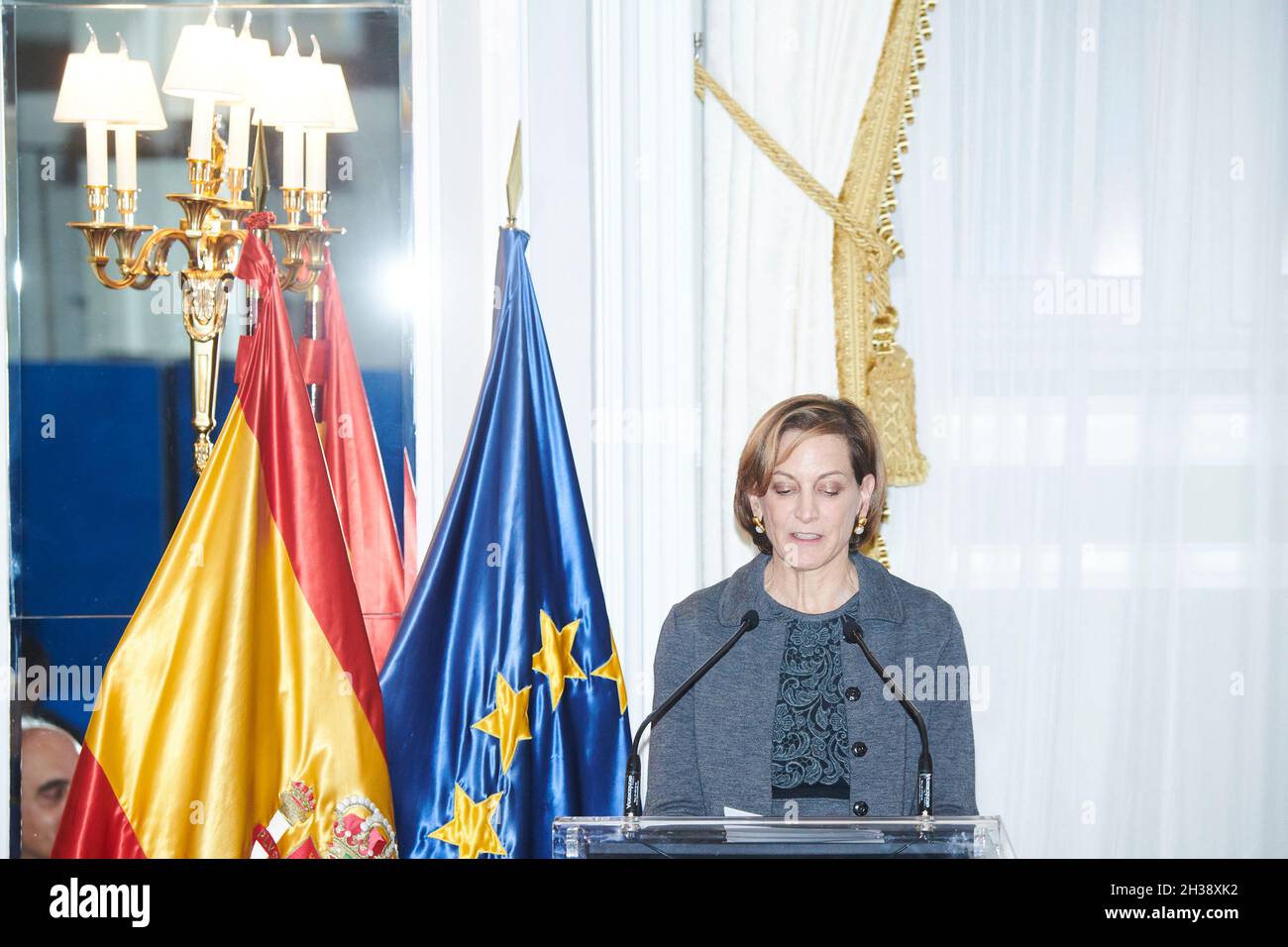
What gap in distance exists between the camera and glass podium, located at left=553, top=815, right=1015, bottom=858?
3.96 ft

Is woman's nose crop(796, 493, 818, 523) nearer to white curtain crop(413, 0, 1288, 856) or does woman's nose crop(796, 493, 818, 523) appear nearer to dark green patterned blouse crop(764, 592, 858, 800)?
dark green patterned blouse crop(764, 592, 858, 800)

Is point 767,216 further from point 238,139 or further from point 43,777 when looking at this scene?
point 43,777

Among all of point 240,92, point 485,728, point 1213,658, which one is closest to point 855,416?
point 485,728

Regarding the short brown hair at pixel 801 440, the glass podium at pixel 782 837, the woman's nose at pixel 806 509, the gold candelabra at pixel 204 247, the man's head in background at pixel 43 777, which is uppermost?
the gold candelabra at pixel 204 247

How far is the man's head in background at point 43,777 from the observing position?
2.77 meters

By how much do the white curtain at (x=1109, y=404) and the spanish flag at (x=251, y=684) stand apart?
1.30 metres

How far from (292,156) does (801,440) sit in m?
1.36

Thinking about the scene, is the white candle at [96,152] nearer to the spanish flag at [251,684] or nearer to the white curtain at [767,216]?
the spanish flag at [251,684]

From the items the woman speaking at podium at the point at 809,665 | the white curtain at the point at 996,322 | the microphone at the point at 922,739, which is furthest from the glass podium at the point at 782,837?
the white curtain at the point at 996,322

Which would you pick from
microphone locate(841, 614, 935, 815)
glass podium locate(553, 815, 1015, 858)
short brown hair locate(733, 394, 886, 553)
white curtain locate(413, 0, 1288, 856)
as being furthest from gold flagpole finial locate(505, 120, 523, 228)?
glass podium locate(553, 815, 1015, 858)

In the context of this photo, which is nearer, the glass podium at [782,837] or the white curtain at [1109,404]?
the glass podium at [782,837]

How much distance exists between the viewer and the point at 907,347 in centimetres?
282
